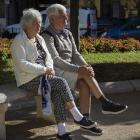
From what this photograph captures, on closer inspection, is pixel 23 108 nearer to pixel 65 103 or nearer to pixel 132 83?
pixel 65 103

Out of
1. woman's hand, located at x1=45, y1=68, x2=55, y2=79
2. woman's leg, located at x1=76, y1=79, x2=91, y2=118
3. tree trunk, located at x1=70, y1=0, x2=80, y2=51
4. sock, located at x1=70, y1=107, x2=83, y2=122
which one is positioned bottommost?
sock, located at x1=70, y1=107, x2=83, y2=122

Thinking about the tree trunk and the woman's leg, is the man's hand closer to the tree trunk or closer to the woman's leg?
the woman's leg

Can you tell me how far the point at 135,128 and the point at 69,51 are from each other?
131 centimetres

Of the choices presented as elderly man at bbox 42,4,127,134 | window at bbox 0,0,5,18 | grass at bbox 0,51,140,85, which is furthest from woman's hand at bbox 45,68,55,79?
window at bbox 0,0,5,18

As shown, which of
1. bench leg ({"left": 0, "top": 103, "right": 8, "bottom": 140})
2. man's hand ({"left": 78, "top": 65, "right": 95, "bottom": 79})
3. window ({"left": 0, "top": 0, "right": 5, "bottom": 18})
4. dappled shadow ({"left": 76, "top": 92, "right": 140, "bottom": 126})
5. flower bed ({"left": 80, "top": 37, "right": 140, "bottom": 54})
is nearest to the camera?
bench leg ({"left": 0, "top": 103, "right": 8, "bottom": 140})

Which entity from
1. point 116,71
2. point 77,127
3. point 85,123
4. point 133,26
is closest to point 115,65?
point 116,71

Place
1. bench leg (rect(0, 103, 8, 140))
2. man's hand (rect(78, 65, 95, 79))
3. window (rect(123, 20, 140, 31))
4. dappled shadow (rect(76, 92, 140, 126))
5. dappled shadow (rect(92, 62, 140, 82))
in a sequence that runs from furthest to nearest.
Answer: window (rect(123, 20, 140, 31)) < dappled shadow (rect(92, 62, 140, 82)) < dappled shadow (rect(76, 92, 140, 126)) < man's hand (rect(78, 65, 95, 79)) < bench leg (rect(0, 103, 8, 140))

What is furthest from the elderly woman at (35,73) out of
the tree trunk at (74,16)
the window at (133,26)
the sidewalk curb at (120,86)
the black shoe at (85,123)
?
the window at (133,26)

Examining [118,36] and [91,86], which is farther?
[118,36]

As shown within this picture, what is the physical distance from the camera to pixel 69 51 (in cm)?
563

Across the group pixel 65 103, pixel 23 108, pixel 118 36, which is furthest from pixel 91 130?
pixel 118 36

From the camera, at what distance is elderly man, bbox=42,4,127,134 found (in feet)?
17.3

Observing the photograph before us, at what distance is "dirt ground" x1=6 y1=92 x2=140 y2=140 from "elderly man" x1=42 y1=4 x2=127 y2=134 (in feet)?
0.68

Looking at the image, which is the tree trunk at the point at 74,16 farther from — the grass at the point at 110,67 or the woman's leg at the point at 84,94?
the woman's leg at the point at 84,94
